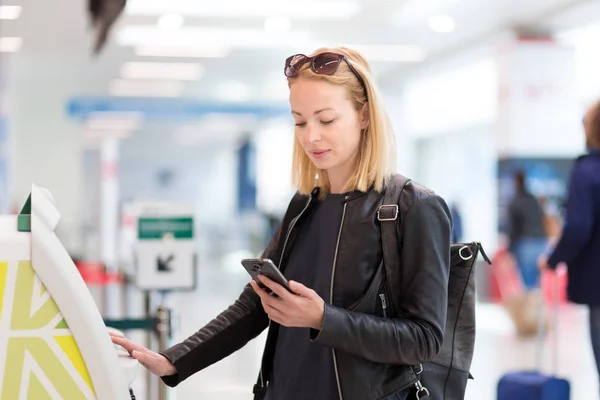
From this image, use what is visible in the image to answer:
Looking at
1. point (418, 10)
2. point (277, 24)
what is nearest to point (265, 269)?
point (418, 10)

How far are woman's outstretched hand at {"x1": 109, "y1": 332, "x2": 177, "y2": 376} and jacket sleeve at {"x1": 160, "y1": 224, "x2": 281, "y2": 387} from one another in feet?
0.05

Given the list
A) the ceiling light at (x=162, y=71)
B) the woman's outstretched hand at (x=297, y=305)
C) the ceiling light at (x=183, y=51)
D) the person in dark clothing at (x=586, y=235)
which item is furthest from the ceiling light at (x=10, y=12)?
the woman's outstretched hand at (x=297, y=305)

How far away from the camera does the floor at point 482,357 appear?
5.74 metres

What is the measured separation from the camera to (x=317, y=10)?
12.5 metres

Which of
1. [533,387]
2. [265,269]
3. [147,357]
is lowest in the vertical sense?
[533,387]

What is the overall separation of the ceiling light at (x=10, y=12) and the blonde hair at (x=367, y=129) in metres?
11.0

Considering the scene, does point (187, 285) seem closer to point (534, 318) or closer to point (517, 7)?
point (534, 318)

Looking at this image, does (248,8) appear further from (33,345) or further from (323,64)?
(33,345)

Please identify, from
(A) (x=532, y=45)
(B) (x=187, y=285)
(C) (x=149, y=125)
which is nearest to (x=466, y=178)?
(A) (x=532, y=45)

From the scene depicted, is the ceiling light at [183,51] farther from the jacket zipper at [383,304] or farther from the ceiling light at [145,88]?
the jacket zipper at [383,304]

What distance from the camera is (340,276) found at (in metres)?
1.74

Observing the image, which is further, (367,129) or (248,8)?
(248,8)

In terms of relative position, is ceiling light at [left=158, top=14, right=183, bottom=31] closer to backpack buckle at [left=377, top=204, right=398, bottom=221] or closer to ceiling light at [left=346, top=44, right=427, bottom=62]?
ceiling light at [left=346, top=44, right=427, bottom=62]

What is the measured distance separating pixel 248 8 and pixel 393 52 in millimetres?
4687
